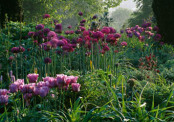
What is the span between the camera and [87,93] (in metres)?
3.17

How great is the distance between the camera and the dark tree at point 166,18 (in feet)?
26.1

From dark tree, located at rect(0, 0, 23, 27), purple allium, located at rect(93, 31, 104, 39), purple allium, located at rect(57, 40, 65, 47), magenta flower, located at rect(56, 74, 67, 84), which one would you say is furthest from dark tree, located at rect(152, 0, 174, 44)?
magenta flower, located at rect(56, 74, 67, 84)

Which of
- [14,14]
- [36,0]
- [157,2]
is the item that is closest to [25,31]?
[14,14]

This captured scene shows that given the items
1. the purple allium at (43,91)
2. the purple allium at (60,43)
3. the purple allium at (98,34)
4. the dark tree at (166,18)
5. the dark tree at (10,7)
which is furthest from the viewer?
the dark tree at (10,7)

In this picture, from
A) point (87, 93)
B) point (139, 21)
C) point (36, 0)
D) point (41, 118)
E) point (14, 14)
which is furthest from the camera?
point (139, 21)

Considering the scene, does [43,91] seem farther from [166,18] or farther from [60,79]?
[166,18]

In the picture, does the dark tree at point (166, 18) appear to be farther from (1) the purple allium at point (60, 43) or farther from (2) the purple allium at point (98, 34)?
(1) the purple allium at point (60, 43)

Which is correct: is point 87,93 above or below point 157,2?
below

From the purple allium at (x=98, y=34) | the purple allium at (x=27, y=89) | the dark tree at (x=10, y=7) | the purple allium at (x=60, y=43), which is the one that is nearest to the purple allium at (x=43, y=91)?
the purple allium at (x=27, y=89)

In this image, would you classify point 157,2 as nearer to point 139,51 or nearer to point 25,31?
point 139,51

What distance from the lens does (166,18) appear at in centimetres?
804

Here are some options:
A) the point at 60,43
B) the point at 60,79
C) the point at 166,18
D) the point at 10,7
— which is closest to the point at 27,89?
the point at 60,79

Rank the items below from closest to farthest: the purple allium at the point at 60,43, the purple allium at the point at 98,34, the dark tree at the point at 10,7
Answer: the purple allium at the point at 60,43
the purple allium at the point at 98,34
the dark tree at the point at 10,7

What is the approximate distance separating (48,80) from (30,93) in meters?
0.21
